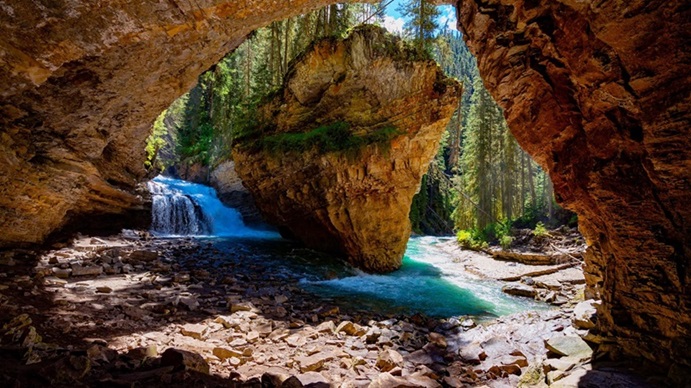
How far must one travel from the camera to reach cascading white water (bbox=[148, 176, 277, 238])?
17528 millimetres

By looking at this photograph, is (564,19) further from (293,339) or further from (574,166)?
(293,339)

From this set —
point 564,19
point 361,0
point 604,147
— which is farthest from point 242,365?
point 361,0

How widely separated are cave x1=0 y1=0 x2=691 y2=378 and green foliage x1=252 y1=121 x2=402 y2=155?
287 inches

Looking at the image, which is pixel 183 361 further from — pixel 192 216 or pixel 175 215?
pixel 192 216

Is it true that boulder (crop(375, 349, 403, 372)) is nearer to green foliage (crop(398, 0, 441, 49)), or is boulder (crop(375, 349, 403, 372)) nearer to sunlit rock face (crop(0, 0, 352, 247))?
sunlit rock face (crop(0, 0, 352, 247))

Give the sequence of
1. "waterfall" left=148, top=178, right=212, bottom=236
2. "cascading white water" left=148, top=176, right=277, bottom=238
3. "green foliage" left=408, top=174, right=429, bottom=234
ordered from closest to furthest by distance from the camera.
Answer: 1. "waterfall" left=148, top=178, right=212, bottom=236
2. "cascading white water" left=148, top=176, right=277, bottom=238
3. "green foliage" left=408, top=174, right=429, bottom=234

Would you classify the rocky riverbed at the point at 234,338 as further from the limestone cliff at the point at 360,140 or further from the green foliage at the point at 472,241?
the green foliage at the point at 472,241

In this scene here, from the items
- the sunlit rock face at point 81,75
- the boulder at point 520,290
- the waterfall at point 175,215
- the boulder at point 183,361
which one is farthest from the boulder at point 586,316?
the waterfall at point 175,215

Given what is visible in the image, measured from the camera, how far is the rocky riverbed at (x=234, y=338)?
3.45 metres

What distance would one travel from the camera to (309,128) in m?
14.9

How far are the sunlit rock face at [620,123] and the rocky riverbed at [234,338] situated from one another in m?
0.76

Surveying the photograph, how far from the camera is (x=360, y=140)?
43.3ft

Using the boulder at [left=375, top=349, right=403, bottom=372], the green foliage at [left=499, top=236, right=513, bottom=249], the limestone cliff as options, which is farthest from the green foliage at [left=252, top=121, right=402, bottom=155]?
the green foliage at [left=499, top=236, right=513, bottom=249]

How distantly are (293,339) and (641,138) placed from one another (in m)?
5.41
